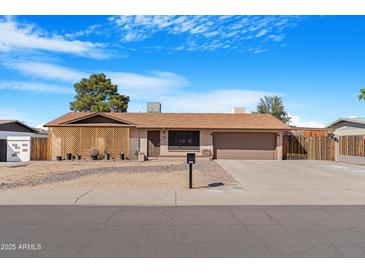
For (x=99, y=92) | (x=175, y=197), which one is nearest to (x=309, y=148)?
(x=175, y=197)

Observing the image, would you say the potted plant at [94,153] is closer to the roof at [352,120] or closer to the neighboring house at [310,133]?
the neighboring house at [310,133]

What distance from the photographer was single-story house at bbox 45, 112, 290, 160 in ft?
82.0

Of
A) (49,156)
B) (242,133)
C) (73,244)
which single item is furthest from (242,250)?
(49,156)

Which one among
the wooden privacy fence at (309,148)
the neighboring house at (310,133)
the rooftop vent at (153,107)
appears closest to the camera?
the wooden privacy fence at (309,148)

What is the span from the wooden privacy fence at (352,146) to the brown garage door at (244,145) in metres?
5.61

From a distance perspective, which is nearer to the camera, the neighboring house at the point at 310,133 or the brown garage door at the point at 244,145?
the brown garage door at the point at 244,145

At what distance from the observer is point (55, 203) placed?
8.71 metres

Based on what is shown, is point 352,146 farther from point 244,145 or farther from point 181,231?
point 181,231

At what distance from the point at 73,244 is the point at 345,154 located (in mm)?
24926

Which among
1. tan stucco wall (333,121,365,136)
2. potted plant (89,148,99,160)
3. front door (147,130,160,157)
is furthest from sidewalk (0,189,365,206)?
tan stucco wall (333,121,365,136)

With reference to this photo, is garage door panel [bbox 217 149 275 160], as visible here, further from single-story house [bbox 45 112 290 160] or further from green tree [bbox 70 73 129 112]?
green tree [bbox 70 73 129 112]

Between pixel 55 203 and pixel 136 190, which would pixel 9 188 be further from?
pixel 136 190

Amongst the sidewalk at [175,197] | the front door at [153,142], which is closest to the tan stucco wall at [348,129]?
the front door at [153,142]

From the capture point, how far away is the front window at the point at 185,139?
83.9ft
